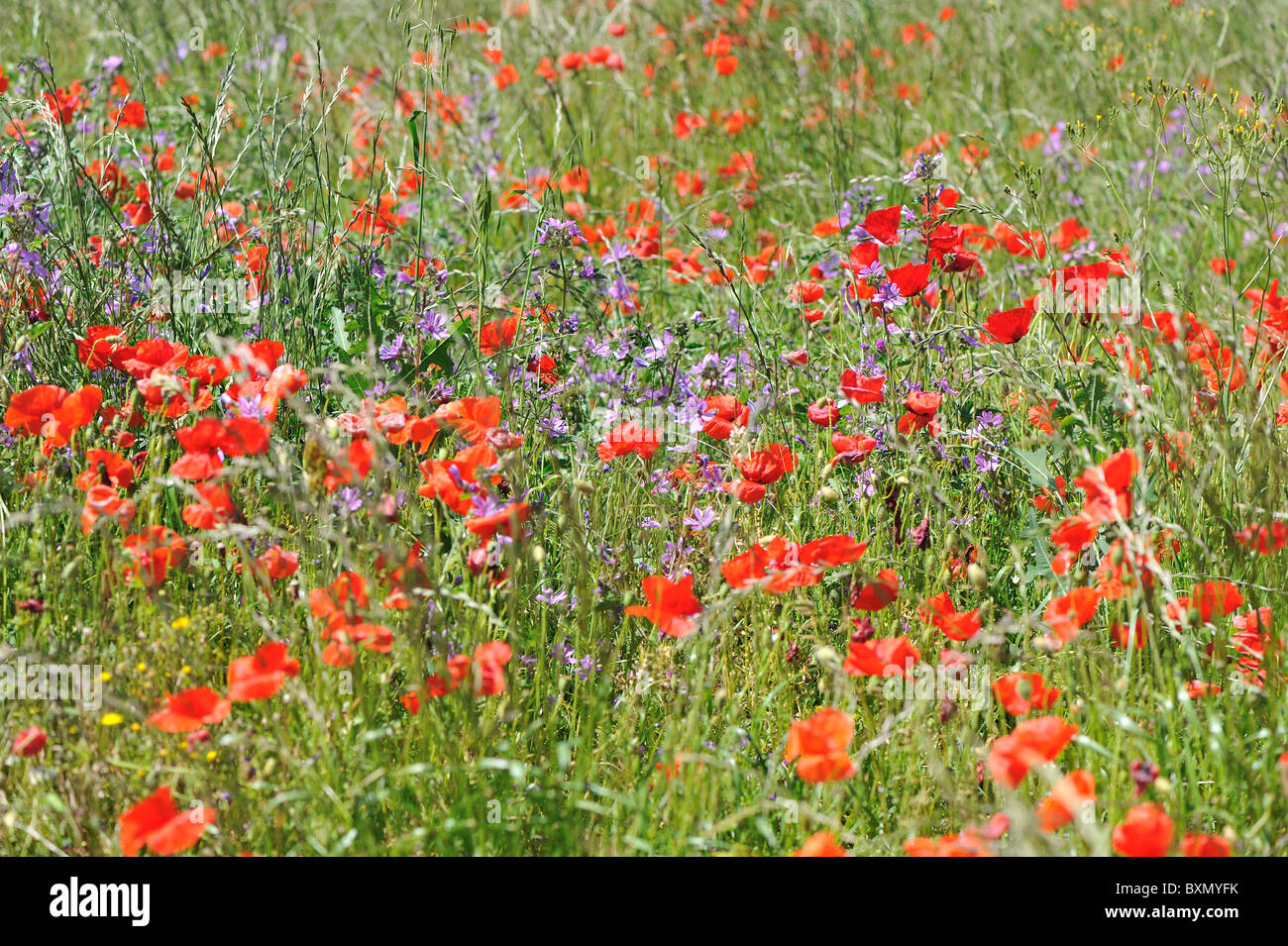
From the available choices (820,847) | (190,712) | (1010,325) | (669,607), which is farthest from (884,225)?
(190,712)

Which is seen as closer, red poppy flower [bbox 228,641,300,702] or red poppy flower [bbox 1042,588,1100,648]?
red poppy flower [bbox 228,641,300,702]

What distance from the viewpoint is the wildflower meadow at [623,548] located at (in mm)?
1423

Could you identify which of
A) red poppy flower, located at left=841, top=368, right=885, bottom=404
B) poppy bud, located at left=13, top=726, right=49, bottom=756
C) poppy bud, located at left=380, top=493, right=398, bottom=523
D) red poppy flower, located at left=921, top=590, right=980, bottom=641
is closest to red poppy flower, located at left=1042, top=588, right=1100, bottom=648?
red poppy flower, located at left=921, top=590, right=980, bottom=641

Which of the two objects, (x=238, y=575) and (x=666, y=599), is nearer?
(x=666, y=599)

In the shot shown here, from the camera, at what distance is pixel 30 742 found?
54.8 inches

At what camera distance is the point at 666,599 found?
5.13 ft

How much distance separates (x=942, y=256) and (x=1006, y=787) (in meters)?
1.36

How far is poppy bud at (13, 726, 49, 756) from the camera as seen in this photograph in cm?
139

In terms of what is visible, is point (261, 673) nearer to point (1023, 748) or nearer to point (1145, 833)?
point (1023, 748)

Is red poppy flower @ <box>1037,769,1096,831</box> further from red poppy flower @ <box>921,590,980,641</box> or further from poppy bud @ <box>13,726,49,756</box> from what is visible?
poppy bud @ <box>13,726,49,756</box>

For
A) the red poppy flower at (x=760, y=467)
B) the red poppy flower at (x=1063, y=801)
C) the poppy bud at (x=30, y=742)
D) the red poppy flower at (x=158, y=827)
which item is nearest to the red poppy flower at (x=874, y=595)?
the red poppy flower at (x=760, y=467)

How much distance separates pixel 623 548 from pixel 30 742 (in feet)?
3.05
